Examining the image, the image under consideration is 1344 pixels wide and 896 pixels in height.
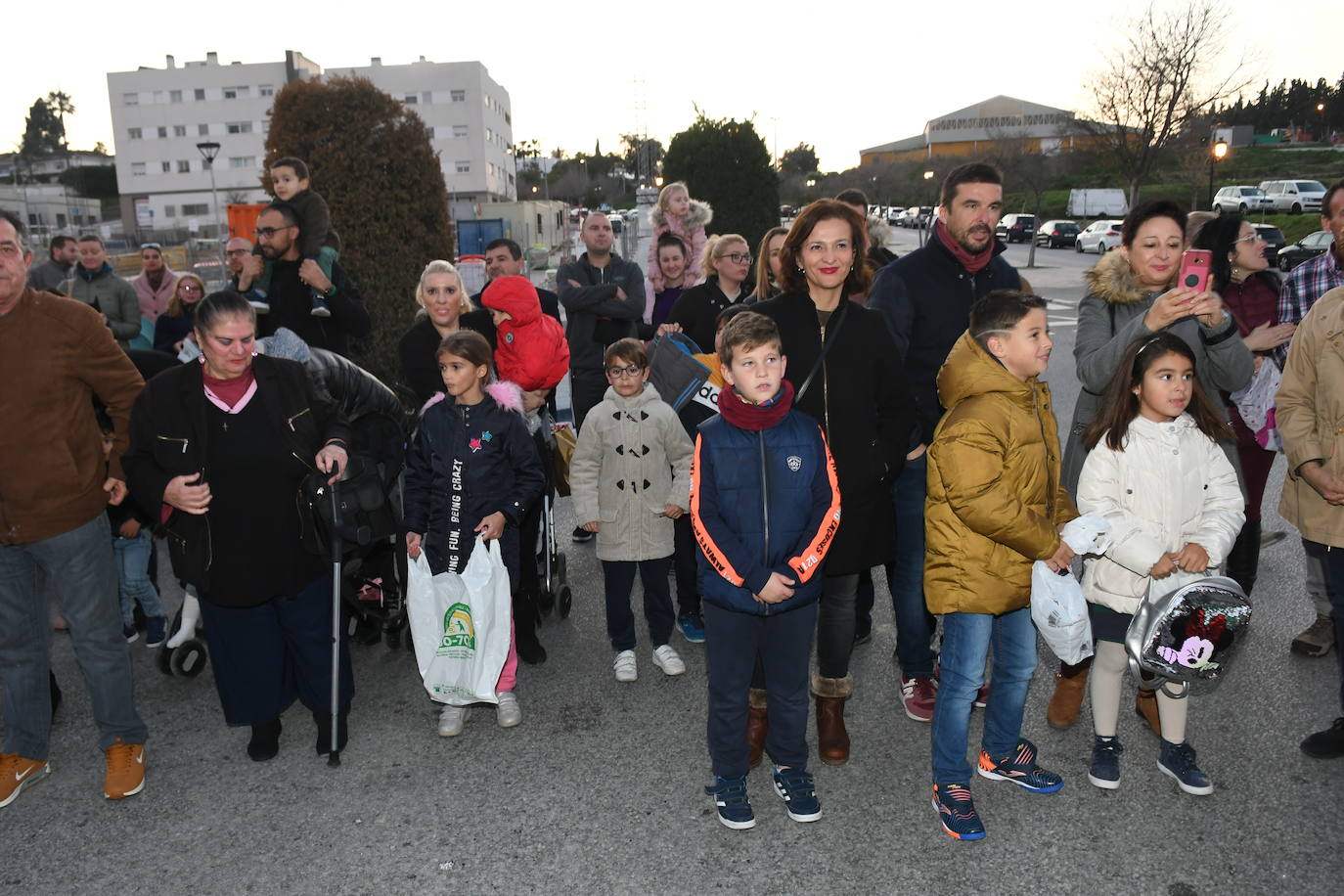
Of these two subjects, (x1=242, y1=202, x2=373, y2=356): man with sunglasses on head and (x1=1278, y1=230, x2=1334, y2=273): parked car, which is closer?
(x1=242, y1=202, x2=373, y2=356): man with sunglasses on head

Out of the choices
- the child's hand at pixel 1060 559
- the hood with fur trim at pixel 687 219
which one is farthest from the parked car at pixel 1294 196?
the child's hand at pixel 1060 559

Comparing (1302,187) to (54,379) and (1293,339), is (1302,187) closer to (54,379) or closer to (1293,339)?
(1293,339)

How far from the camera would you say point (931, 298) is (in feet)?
12.9

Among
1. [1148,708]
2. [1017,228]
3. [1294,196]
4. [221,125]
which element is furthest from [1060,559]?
[221,125]

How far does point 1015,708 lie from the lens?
3482mm

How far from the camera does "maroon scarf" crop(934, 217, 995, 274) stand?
3.92 m

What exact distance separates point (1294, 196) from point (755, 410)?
45.3m

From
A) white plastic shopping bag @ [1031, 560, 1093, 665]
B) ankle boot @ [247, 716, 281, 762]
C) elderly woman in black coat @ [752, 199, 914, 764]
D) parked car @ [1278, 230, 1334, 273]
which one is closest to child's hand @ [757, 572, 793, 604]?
elderly woman in black coat @ [752, 199, 914, 764]

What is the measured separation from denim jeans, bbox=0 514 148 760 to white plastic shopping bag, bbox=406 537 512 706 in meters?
1.17

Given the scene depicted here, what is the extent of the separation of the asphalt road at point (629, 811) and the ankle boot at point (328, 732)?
0.07 metres

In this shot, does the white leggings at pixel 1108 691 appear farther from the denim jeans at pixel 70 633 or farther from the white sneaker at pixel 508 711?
the denim jeans at pixel 70 633

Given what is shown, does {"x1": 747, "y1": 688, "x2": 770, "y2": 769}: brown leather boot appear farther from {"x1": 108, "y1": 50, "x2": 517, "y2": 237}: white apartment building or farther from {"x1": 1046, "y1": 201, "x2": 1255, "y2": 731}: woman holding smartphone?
{"x1": 108, "y1": 50, "x2": 517, "y2": 237}: white apartment building

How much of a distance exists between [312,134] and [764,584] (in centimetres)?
724

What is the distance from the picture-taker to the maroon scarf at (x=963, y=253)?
3.92 meters
